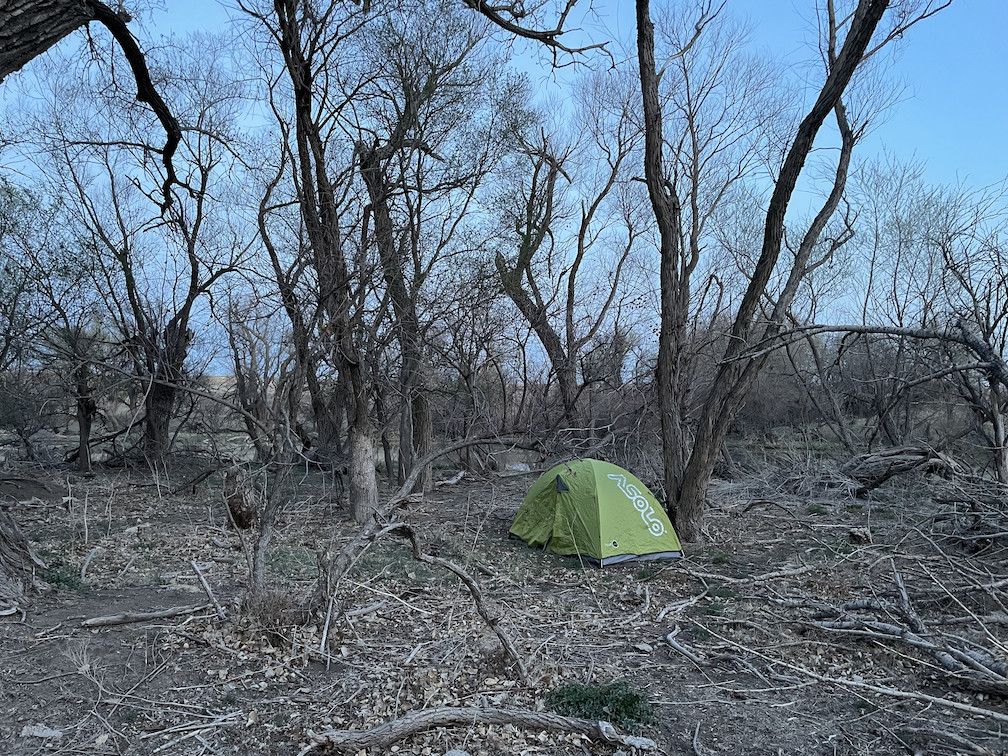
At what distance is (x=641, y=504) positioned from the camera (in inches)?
335

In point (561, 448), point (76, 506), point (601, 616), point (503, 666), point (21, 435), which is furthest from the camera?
point (21, 435)

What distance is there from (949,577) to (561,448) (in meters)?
5.82

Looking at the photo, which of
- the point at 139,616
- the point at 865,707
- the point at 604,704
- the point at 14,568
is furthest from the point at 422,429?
the point at 865,707

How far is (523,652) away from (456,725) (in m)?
1.13

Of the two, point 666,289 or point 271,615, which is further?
point 666,289

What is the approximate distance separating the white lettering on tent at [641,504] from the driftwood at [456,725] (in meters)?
4.78

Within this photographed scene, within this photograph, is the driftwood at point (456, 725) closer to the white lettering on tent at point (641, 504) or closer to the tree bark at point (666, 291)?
the white lettering on tent at point (641, 504)

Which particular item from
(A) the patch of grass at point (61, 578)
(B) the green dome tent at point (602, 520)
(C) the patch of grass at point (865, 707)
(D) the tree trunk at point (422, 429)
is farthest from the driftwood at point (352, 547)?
(D) the tree trunk at point (422, 429)

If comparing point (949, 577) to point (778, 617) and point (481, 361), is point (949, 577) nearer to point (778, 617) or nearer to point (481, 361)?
point (778, 617)

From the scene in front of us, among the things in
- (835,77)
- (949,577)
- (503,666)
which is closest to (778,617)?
(949,577)

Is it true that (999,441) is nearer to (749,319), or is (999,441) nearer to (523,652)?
(749,319)

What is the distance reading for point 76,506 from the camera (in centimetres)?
1009

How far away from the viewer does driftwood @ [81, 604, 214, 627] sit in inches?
189

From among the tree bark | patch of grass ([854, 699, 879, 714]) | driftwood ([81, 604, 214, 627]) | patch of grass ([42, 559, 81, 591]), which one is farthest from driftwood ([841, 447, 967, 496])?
patch of grass ([42, 559, 81, 591])
